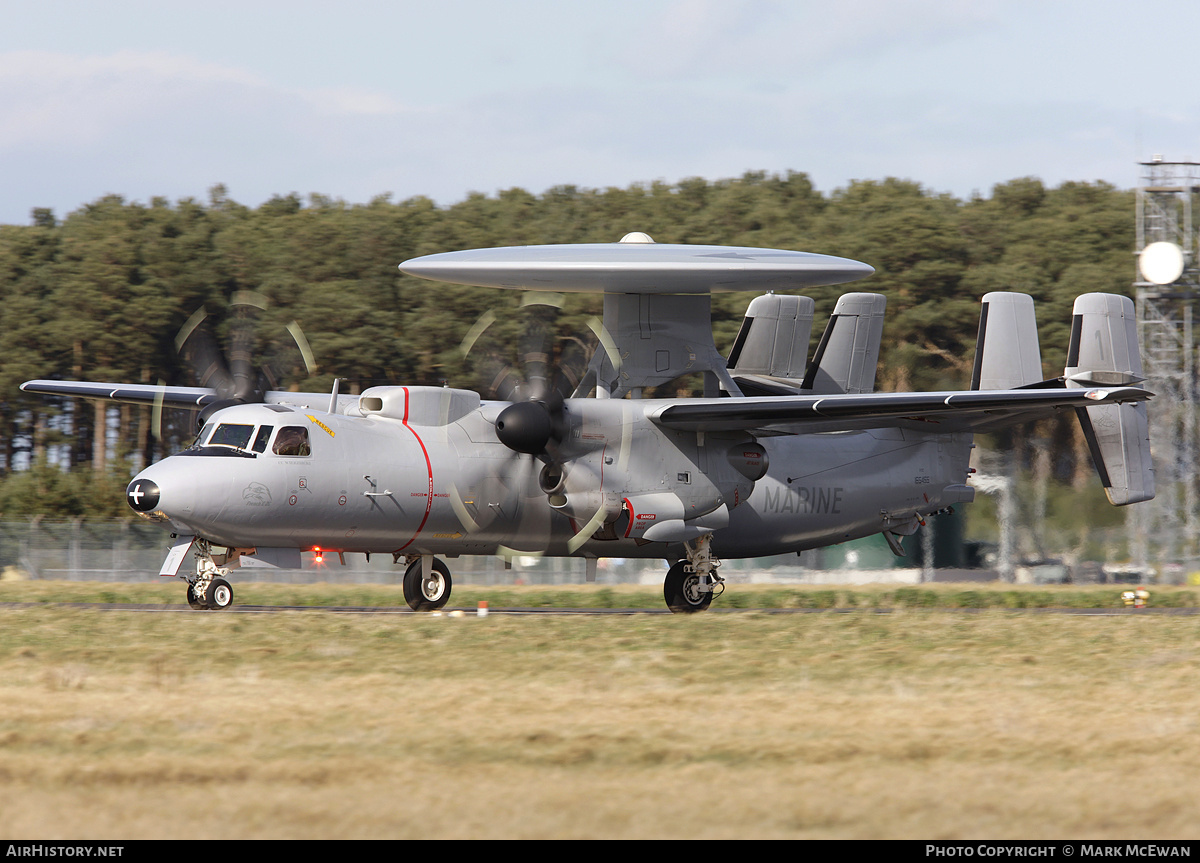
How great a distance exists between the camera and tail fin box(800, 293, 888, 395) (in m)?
27.1

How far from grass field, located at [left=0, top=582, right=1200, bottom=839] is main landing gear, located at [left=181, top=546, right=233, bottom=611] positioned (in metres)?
1.66

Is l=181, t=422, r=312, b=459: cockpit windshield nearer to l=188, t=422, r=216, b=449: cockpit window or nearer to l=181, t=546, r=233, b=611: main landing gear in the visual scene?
l=188, t=422, r=216, b=449: cockpit window

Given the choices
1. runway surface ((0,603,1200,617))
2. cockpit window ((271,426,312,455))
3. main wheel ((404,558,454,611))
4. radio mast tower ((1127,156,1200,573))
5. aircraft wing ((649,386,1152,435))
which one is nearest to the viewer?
cockpit window ((271,426,312,455))

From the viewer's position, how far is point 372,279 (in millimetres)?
63969

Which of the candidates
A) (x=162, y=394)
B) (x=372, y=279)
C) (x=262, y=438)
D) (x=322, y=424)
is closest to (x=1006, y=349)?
(x=322, y=424)

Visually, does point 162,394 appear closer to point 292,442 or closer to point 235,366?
point 235,366

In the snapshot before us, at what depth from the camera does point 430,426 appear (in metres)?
21.8

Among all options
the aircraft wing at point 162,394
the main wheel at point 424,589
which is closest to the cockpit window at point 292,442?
the aircraft wing at point 162,394

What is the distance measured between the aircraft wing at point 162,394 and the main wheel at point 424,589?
Result: 3.65 m

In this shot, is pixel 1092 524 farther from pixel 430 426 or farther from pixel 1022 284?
pixel 1022 284

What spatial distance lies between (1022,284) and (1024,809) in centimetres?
5741

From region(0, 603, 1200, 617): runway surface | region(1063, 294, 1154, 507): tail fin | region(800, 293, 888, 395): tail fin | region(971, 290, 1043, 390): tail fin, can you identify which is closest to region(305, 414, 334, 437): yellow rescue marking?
region(0, 603, 1200, 617): runway surface

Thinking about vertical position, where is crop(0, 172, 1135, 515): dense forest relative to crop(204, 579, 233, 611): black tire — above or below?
above
